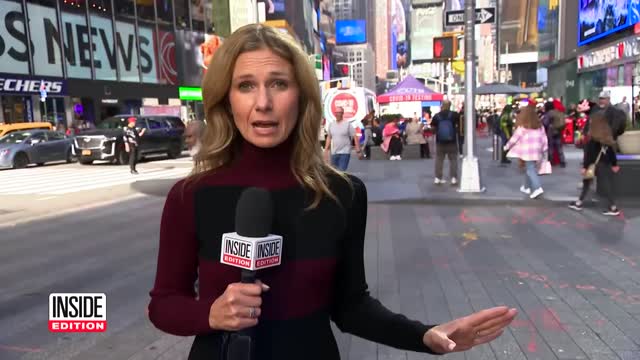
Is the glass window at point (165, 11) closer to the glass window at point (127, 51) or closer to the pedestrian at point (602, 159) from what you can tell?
the glass window at point (127, 51)

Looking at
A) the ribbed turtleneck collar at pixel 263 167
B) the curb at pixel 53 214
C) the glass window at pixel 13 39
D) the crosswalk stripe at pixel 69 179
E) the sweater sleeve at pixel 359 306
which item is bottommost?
the curb at pixel 53 214

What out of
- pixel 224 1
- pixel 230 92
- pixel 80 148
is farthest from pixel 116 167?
pixel 224 1

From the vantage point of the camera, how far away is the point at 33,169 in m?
21.1

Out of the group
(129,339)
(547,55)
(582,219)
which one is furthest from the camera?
(547,55)

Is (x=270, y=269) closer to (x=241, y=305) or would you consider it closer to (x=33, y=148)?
(x=241, y=305)

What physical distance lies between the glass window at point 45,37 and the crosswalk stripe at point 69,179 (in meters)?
14.8

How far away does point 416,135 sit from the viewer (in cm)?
2125

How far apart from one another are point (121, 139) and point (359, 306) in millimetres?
22367

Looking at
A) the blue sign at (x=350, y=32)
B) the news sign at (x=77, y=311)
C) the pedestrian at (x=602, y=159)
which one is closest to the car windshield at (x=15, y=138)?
the pedestrian at (x=602, y=159)

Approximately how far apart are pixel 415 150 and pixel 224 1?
40.8 m

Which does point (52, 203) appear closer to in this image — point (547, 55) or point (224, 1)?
point (224, 1)

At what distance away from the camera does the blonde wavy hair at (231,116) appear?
157cm

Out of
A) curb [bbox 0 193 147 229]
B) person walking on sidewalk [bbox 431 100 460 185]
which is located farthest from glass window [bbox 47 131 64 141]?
person walking on sidewalk [bbox 431 100 460 185]

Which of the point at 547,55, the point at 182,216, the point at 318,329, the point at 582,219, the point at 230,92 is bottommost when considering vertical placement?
the point at 582,219
